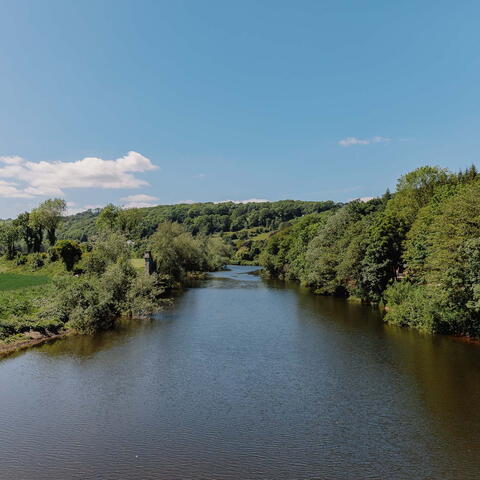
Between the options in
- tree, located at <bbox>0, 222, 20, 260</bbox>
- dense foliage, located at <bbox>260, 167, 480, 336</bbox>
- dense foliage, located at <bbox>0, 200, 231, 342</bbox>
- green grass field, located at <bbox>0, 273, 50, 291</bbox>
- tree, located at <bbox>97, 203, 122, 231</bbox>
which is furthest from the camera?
tree, located at <bbox>97, 203, 122, 231</bbox>

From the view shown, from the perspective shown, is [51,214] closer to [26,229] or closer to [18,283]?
[26,229]

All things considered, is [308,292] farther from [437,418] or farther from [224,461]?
[224,461]

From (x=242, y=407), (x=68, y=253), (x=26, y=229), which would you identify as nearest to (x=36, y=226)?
(x=26, y=229)

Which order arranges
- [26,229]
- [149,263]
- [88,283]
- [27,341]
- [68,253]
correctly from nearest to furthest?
[27,341] → [88,283] → [149,263] → [68,253] → [26,229]

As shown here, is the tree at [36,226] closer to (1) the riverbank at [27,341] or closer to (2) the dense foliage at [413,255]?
(2) the dense foliage at [413,255]

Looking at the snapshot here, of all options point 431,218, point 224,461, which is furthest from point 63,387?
point 431,218

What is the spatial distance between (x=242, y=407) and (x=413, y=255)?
1207 inches

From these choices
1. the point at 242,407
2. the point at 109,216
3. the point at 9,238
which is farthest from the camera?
the point at 109,216

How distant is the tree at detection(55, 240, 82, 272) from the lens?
67375 millimetres

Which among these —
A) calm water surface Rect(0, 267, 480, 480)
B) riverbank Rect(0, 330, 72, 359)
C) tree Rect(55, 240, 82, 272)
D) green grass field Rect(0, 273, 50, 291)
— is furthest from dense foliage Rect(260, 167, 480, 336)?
green grass field Rect(0, 273, 50, 291)

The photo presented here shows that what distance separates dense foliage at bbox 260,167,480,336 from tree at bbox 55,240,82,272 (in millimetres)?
38703

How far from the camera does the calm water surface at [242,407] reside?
1469cm

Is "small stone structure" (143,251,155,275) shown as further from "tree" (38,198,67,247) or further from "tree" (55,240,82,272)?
"tree" (38,198,67,247)

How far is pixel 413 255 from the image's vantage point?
43469 mm
